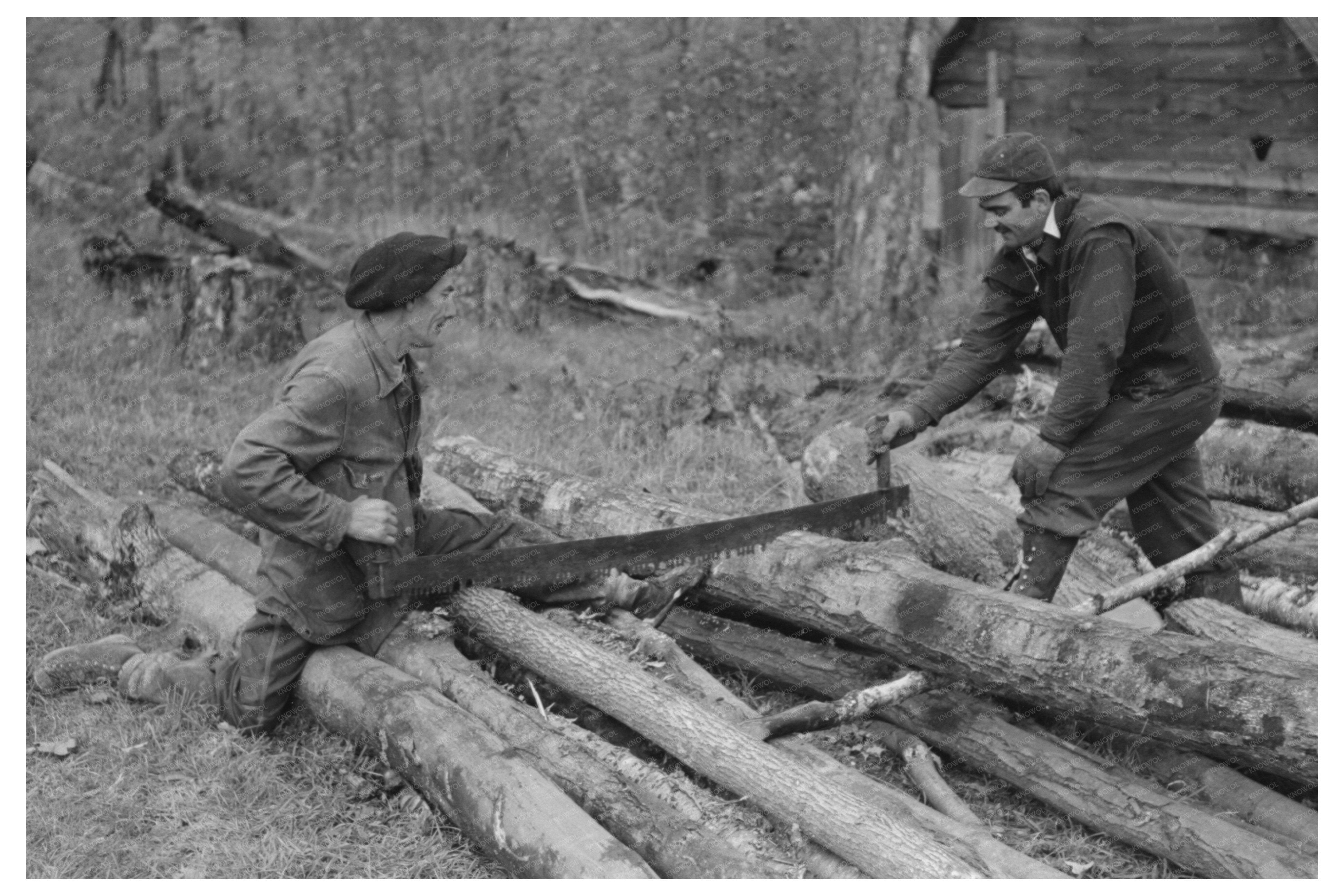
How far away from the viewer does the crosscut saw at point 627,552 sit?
16.5ft

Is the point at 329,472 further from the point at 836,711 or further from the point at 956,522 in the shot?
the point at 956,522

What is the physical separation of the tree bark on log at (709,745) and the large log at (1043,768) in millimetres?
941

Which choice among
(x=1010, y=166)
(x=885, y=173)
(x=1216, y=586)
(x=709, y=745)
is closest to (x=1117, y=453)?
(x=1216, y=586)

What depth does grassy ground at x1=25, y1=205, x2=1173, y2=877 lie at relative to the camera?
443 centimetres

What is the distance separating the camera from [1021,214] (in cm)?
519

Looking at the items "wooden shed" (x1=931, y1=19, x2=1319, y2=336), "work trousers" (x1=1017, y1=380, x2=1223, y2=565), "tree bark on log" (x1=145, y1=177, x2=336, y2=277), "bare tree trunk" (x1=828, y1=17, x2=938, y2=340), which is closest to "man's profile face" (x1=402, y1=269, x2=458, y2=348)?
"work trousers" (x1=1017, y1=380, x2=1223, y2=565)

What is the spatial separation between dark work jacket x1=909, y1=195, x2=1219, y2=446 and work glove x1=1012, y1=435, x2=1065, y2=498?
0.07m

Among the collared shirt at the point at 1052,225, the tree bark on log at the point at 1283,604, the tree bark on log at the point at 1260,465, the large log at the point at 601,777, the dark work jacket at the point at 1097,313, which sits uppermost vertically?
the collared shirt at the point at 1052,225

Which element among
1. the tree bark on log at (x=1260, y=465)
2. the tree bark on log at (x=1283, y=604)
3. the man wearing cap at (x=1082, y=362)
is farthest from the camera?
the tree bark on log at (x=1260, y=465)

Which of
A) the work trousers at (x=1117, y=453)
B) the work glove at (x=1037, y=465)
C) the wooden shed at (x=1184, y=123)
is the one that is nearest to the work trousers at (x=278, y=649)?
the work glove at (x=1037, y=465)

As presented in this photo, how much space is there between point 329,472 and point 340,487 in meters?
0.07

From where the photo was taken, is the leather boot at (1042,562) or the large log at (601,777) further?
the leather boot at (1042,562)

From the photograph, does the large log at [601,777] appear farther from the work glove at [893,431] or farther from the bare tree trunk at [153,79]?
the bare tree trunk at [153,79]
